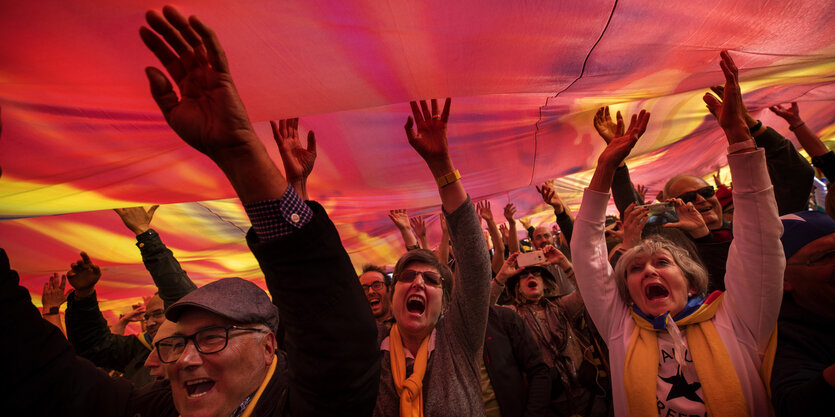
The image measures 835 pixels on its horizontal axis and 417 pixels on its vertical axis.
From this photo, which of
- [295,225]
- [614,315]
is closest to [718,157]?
[614,315]

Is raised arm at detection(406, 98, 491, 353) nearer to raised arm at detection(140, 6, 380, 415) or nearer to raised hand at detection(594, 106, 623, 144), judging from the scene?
raised arm at detection(140, 6, 380, 415)

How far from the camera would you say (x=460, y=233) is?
5.62 ft

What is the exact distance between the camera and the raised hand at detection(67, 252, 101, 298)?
104 inches

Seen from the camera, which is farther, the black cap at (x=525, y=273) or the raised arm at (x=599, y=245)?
the black cap at (x=525, y=273)

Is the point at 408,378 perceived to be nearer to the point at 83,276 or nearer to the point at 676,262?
the point at 676,262

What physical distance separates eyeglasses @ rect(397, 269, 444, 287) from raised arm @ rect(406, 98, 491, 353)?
20 cm

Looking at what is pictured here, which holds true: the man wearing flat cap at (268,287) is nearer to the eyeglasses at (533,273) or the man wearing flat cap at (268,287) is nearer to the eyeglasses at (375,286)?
the eyeglasses at (375,286)

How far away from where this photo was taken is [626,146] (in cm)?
187

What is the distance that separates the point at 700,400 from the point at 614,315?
1.63 ft

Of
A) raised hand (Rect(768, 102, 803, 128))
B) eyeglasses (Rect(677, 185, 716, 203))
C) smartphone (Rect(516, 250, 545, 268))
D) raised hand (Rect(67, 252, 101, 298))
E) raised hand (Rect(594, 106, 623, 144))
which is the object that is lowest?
smartphone (Rect(516, 250, 545, 268))

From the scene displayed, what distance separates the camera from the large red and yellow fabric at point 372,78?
1474 mm

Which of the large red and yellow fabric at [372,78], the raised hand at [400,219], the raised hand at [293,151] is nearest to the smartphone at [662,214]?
the large red and yellow fabric at [372,78]

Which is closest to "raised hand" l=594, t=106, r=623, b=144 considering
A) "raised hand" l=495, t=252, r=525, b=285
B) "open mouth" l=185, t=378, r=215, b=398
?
"raised hand" l=495, t=252, r=525, b=285

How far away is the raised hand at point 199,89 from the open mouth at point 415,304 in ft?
4.58
